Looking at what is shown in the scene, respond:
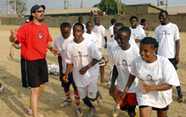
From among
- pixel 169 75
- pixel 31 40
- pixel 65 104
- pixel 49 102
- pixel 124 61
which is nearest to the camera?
pixel 169 75

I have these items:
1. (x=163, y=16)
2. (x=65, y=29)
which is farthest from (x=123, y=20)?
(x=65, y=29)

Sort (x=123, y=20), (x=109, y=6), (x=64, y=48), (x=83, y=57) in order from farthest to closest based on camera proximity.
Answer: (x=109, y=6), (x=123, y=20), (x=64, y=48), (x=83, y=57)

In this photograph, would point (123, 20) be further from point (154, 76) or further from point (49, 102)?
point (154, 76)

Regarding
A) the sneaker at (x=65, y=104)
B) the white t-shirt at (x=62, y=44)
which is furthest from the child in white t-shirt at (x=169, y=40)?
the sneaker at (x=65, y=104)

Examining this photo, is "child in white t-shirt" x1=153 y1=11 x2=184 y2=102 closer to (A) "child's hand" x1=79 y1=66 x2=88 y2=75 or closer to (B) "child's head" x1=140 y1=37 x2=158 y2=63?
(A) "child's hand" x1=79 y1=66 x2=88 y2=75

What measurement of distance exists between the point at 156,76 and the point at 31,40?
2.37 m

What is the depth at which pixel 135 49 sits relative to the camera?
3.83 meters

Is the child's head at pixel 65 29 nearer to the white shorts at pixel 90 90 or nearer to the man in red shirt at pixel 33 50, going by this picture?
the man in red shirt at pixel 33 50

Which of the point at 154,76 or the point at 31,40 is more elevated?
the point at 31,40

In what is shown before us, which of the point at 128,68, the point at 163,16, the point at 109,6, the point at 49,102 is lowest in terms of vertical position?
the point at 49,102

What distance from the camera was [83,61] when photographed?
422 cm

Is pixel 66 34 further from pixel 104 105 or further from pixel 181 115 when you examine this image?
pixel 181 115

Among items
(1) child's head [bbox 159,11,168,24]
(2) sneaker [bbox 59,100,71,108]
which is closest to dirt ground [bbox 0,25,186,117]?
(2) sneaker [bbox 59,100,71,108]

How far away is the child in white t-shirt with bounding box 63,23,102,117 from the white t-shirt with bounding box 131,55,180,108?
1.15 m
